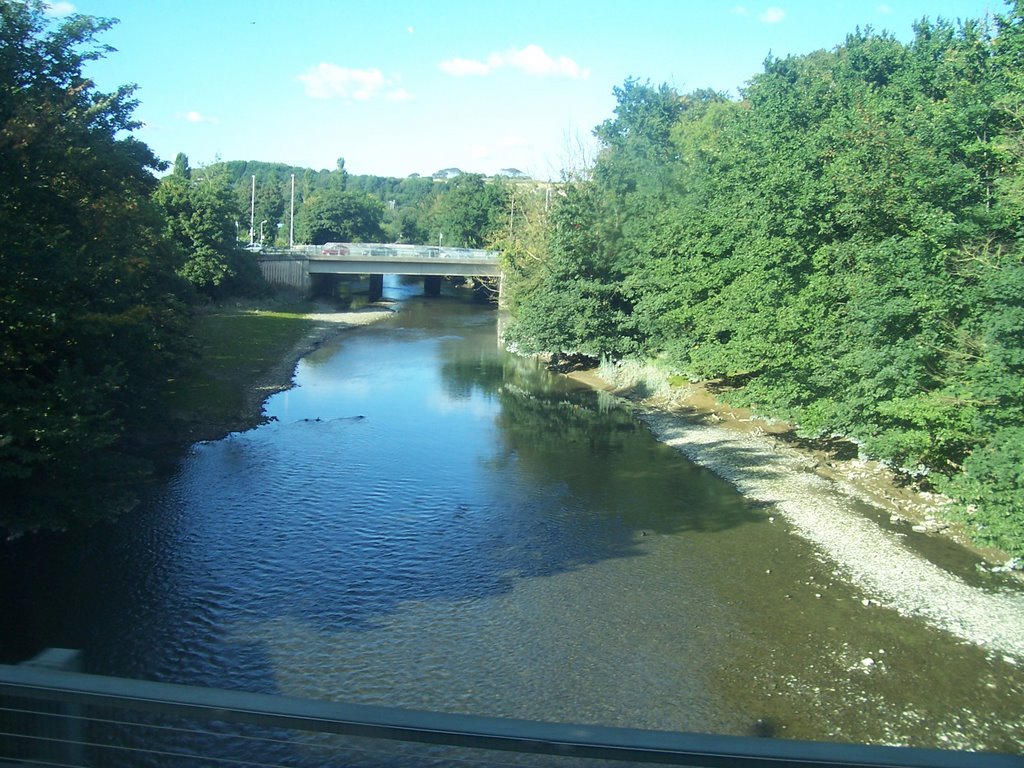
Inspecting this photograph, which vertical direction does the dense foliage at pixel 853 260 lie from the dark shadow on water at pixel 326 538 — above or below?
above

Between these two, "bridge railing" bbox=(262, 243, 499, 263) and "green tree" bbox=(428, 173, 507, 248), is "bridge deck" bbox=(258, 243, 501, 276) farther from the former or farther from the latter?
"green tree" bbox=(428, 173, 507, 248)

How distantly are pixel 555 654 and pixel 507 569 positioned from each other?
292 cm

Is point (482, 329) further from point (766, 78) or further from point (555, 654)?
point (555, 654)

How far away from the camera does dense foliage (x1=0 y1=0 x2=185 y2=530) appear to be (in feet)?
41.3

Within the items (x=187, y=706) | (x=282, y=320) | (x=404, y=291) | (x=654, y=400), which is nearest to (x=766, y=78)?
(x=654, y=400)

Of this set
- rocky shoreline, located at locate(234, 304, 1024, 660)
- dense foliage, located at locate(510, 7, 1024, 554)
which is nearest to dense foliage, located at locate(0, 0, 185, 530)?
rocky shoreline, located at locate(234, 304, 1024, 660)

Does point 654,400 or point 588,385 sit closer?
point 654,400

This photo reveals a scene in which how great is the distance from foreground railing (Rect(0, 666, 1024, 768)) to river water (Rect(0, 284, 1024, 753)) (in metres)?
7.09

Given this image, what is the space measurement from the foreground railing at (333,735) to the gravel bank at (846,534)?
11.2 m

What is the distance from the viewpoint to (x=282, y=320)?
44.8 m

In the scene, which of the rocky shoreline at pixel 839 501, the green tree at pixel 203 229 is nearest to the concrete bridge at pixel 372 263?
the green tree at pixel 203 229

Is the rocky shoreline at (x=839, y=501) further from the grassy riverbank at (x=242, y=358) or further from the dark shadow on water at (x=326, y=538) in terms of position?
the dark shadow on water at (x=326, y=538)

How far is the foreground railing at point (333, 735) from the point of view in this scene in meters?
2.38

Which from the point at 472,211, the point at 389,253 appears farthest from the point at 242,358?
the point at 472,211
